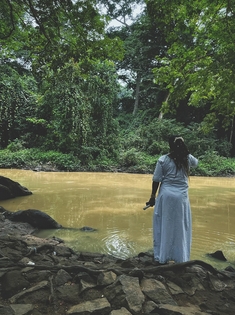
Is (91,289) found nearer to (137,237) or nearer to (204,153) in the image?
(137,237)

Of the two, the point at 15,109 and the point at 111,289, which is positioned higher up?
the point at 15,109

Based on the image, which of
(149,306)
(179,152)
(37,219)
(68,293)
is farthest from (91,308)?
(37,219)

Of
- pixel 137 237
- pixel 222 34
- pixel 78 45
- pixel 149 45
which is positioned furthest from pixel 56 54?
pixel 149 45

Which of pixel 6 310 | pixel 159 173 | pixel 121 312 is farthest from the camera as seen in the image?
pixel 159 173

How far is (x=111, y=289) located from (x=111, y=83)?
18839mm

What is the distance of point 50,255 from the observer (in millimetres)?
Answer: 3754

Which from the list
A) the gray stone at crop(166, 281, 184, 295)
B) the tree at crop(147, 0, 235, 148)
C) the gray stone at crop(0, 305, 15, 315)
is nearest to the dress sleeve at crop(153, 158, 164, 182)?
the gray stone at crop(166, 281, 184, 295)

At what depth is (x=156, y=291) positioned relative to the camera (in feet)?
8.74

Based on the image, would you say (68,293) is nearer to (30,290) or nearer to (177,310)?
(30,290)

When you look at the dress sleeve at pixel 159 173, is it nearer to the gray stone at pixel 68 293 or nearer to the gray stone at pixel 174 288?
the gray stone at pixel 174 288

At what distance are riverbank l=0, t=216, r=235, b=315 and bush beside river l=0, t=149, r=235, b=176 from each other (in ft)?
50.5

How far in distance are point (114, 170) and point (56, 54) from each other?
13369mm

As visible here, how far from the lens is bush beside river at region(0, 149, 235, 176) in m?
18.8

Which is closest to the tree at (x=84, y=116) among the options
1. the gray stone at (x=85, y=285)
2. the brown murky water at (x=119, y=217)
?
the brown murky water at (x=119, y=217)
